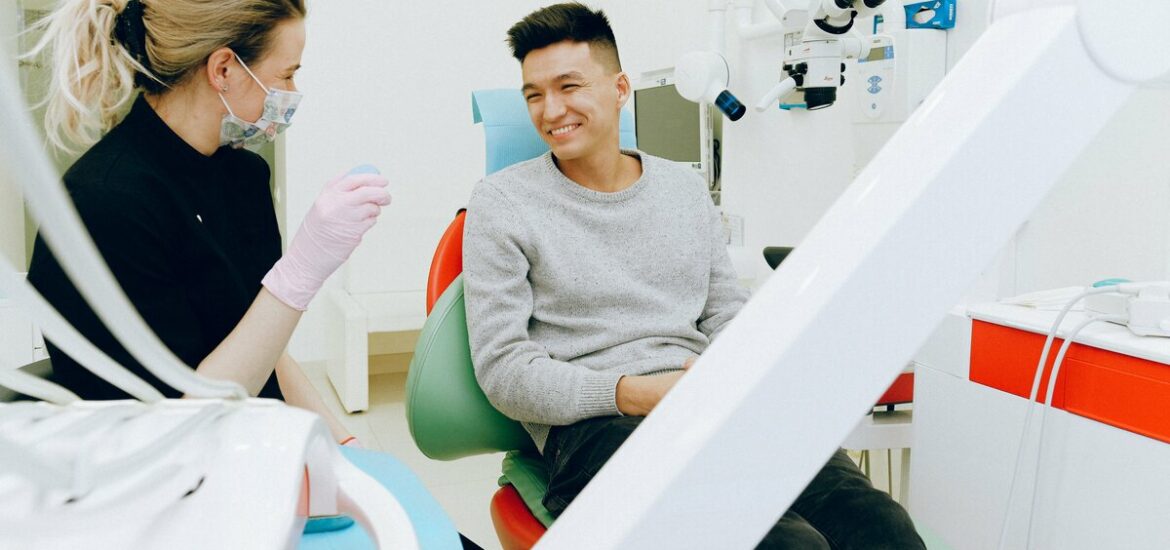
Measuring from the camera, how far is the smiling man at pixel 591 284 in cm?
128

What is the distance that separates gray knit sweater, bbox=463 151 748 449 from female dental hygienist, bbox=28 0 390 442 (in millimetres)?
230

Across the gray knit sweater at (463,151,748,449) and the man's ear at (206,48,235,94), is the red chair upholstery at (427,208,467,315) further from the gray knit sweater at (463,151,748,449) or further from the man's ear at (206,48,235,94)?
the man's ear at (206,48,235,94)

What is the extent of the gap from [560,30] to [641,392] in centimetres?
75

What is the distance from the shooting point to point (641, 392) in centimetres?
130

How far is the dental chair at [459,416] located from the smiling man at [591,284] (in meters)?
0.05

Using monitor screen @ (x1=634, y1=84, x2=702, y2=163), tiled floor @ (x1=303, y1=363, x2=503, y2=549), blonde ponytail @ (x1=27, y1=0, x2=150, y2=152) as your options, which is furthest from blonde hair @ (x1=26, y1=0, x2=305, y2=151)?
monitor screen @ (x1=634, y1=84, x2=702, y2=163)

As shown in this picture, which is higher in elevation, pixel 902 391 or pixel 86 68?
pixel 86 68

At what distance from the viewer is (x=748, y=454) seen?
322 millimetres

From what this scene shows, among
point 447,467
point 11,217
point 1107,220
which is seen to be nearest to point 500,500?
point 1107,220

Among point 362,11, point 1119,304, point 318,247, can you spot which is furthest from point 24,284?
point 362,11

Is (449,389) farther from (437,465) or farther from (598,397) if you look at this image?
(437,465)

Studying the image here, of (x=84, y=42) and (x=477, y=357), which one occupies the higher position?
(x=84, y=42)

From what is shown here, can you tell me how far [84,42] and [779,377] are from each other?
133 centimetres

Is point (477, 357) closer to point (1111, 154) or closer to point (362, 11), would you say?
point (1111, 154)
